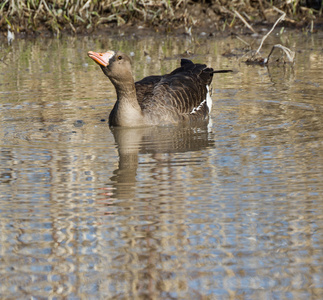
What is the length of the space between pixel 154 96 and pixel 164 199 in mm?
3738

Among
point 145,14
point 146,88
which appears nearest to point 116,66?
point 146,88

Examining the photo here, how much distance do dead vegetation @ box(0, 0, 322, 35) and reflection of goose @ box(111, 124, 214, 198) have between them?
908 cm

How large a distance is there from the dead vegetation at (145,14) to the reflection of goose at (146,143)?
9.08 metres

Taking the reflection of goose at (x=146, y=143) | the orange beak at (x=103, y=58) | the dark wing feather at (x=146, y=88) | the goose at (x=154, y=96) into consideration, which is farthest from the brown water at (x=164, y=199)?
the orange beak at (x=103, y=58)

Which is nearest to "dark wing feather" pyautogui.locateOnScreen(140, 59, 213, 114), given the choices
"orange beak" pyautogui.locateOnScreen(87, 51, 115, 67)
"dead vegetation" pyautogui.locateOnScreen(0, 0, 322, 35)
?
"orange beak" pyautogui.locateOnScreen(87, 51, 115, 67)

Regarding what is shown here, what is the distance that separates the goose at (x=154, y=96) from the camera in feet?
28.8

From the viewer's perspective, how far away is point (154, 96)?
9.28 m

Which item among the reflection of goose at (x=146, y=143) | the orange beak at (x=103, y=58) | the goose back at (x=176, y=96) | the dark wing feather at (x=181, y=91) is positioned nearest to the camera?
the reflection of goose at (x=146, y=143)

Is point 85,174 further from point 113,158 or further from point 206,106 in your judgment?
point 206,106

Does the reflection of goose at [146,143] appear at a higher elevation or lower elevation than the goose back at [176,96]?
lower

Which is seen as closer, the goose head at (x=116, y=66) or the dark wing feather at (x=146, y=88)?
the goose head at (x=116, y=66)

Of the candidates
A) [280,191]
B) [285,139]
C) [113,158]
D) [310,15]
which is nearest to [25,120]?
[113,158]

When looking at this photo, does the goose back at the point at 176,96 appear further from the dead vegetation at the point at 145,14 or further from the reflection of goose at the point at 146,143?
the dead vegetation at the point at 145,14

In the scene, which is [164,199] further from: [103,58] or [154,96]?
[154,96]
